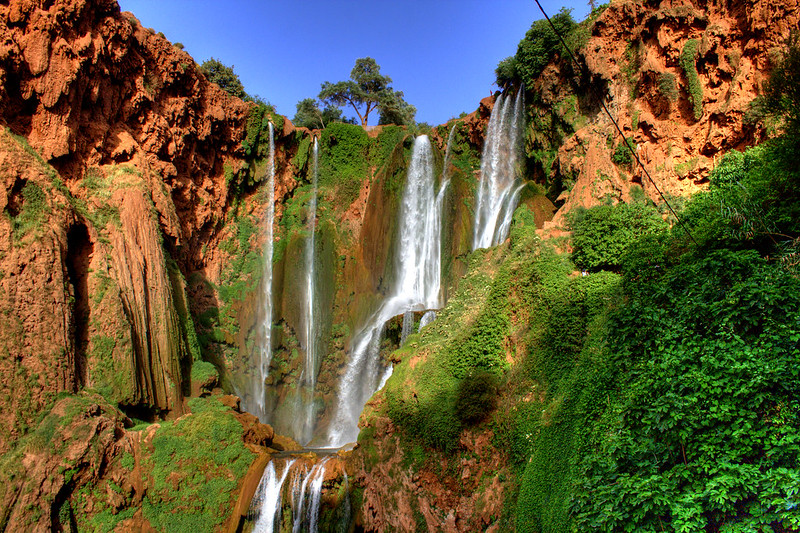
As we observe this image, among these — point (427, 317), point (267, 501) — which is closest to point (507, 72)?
point (427, 317)

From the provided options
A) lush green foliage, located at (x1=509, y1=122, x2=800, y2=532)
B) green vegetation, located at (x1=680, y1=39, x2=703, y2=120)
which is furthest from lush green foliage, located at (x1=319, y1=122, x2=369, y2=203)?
lush green foliage, located at (x1=509, y1=122, x2=800, y2=532)

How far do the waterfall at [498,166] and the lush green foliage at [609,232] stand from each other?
9221 mm

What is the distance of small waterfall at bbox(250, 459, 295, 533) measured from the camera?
14.6 meters

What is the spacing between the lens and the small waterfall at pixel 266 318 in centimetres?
2395

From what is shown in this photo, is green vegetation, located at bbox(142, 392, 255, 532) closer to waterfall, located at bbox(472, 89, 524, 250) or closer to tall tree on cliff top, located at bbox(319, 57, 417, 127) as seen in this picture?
waterfall, located at bbox(472, 89, 524, 250)

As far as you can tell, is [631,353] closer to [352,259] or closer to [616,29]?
[616,29]

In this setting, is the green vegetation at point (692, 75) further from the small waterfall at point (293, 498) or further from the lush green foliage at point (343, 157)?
the lush green foliage at point (343, 157)

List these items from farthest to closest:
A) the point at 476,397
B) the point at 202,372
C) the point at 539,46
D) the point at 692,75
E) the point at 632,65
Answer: the point at 539,46
the point at 202,372
the point at 632,65
the point at 692,75
the point at 476,397

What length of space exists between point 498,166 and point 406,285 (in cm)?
793

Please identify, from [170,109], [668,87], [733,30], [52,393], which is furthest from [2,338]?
[733,30]

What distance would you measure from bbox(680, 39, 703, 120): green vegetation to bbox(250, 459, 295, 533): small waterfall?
16.4 metres

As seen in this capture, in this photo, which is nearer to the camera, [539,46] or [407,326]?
[407,326]

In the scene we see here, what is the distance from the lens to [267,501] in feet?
49.0

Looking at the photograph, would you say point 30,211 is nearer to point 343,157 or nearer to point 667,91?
point 343,157
